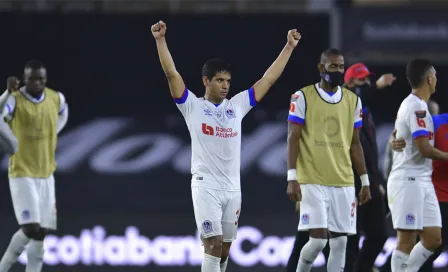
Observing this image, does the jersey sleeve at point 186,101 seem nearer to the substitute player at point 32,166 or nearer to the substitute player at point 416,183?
the substitute player at point 416,183

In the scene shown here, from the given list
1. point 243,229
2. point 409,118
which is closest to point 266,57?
point 243,229

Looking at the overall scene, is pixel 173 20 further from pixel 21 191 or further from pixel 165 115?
pixel 21 191

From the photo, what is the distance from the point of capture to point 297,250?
10211 millimetres

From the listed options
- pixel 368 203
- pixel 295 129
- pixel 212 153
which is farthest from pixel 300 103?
pixel 368 203

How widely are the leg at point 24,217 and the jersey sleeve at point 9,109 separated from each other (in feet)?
2.05

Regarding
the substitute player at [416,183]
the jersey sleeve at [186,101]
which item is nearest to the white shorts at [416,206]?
the substitute player at [416,183]

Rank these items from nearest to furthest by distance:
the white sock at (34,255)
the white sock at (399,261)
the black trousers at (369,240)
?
the white sock at (399,261), the black trousers at (369,240), the white sock at (34,255)

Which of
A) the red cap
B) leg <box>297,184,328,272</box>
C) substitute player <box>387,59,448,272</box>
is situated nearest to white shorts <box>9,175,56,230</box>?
leg <box>297,184,328,272</box>

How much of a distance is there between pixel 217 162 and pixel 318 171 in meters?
0.98

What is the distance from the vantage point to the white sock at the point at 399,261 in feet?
31.5

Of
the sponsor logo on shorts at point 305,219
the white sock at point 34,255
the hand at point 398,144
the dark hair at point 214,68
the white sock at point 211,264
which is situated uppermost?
the dark hair at point 214,68

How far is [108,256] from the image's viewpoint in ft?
44.9

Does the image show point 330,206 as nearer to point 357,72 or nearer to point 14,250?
point 357,72

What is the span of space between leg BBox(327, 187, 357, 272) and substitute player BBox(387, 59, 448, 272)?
1.51ft
